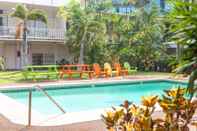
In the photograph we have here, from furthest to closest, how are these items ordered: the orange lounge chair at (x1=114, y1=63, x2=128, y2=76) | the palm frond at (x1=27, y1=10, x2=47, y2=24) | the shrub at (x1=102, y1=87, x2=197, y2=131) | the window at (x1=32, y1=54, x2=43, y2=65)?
the window at (x1=32, y1=54, x2=43, y2=65), the palm frond at (x1=27, y1=10, x2=47, y2=24), the orange lounge chair at (x1=114, y1=63, x2=128, y2=76), the shrub at (x1=102, y1=87, x2=197, y2=131)

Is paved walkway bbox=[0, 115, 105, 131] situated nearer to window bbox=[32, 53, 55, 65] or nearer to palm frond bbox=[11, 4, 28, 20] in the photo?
palm frond bbox=[11, 4, 28, 20]

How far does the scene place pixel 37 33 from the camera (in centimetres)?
2783

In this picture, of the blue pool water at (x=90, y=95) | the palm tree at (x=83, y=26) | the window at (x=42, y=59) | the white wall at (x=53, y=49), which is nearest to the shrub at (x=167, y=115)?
the blue pool water at (x=90, y=95)

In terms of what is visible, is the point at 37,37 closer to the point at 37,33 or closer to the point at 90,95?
the point at 37,33

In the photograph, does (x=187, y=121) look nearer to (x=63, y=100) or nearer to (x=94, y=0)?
(x=63, y=100)

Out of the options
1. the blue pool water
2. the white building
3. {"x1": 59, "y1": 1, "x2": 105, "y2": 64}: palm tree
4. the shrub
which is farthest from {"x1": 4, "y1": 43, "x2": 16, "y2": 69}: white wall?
the shrub

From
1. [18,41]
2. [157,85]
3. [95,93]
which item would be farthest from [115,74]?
[18,41]

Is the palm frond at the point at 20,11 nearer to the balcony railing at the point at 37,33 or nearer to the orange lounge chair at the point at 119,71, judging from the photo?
the balcony railing at the point at 37,33

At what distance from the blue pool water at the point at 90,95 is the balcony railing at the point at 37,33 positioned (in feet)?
36.1

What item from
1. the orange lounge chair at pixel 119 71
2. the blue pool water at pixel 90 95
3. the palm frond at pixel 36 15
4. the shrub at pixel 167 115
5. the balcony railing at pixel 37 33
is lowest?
the blue pool water at pixel 90 95

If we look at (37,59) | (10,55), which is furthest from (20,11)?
(37,59)

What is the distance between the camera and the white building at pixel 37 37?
27484mm

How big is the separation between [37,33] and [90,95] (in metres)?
13.5

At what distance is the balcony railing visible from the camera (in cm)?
2705
